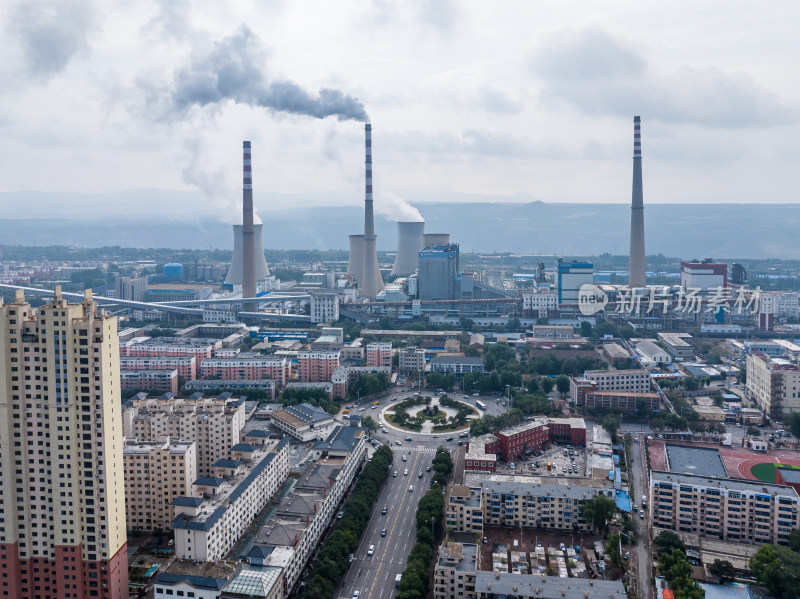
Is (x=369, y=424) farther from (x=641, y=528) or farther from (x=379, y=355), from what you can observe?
(x=641, y=528)

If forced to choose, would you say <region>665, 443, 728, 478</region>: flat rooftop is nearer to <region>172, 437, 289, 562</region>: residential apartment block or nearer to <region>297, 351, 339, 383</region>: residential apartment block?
<region>172, 437, 289, 562</region>: residential apartment block

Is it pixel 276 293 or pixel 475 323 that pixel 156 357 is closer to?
pixel 475 323

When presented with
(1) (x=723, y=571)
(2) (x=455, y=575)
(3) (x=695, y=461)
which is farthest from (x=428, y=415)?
(1) (x=723, y=571)

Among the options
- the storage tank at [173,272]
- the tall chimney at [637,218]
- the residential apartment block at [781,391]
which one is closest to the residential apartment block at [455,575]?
Result: the residential apartment block at [781,391]

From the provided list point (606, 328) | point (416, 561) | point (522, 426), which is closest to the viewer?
point (416, 561)

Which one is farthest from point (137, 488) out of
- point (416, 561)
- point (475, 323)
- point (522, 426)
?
point (475, 323)

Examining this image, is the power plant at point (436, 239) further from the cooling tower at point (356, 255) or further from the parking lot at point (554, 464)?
the parking lot at point (554, 464)
